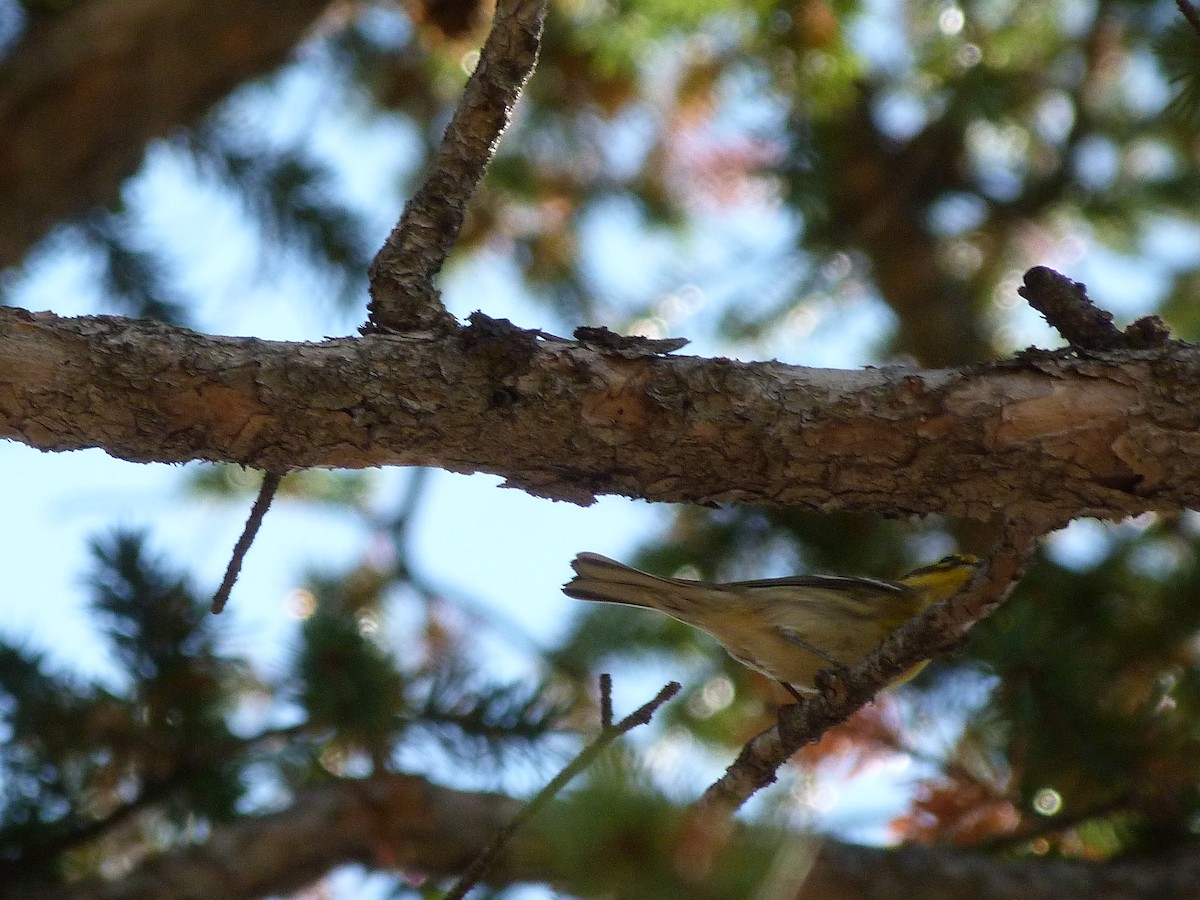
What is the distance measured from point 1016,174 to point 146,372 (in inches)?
150

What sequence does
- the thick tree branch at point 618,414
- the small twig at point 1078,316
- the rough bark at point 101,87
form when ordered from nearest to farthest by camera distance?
the thick tree branch at point 618,414 < the small twig at point 1078,316 < the rough bark at point 101,87

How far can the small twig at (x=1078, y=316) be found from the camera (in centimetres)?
206

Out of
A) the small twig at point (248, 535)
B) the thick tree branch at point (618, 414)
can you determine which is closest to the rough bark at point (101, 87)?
the thick tree branch at point (618, 414)

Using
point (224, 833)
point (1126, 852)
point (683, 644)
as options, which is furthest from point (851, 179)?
point (224, 833)

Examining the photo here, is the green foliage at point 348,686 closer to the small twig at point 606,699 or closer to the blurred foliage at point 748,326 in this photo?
the blurred foliage at point 748,326

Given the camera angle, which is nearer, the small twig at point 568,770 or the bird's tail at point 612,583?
the small twig at point 568,770

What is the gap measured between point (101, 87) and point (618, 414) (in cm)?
284

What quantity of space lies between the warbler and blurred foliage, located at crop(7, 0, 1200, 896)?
20 cm

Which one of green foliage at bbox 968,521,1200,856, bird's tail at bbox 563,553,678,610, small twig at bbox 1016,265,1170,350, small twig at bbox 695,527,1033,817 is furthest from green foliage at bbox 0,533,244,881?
small twig at bbox 1016,265,1170,350

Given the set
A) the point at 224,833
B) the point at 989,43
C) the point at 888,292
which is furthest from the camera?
the point at 888,292

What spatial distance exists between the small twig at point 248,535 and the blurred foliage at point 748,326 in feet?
3.08

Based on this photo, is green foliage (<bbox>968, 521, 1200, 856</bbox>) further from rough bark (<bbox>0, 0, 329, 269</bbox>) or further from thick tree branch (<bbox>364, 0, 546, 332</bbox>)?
rough bark (<bbox>0, 0, 329, 269</bbox>)

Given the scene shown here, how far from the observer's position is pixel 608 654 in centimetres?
394

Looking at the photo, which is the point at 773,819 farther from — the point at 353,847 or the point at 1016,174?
the point at 1016,174
